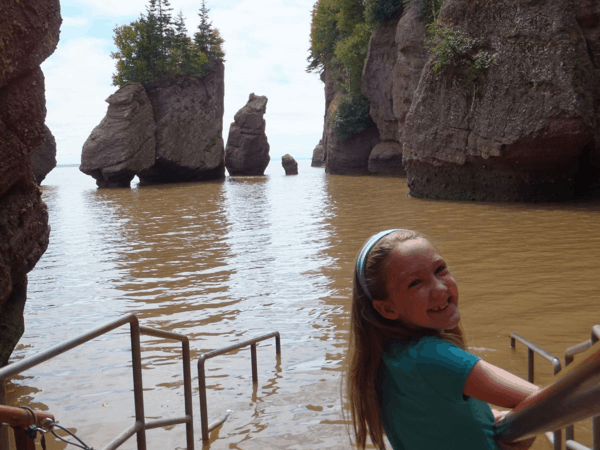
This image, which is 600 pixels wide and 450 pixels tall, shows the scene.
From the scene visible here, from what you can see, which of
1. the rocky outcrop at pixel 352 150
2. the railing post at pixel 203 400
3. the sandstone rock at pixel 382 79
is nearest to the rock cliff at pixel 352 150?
the rocky outcrop at pixel 352 150

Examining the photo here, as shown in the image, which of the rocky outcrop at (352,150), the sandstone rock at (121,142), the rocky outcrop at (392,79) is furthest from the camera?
the rocky outcrop at (352,150)

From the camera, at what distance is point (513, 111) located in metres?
15.4

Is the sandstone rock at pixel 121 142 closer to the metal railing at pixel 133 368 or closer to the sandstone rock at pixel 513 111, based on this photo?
the sandstone rock at pixel 513 111

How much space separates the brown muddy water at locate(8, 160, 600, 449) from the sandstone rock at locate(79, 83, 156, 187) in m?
19.9

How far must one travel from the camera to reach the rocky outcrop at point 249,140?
42.7 m

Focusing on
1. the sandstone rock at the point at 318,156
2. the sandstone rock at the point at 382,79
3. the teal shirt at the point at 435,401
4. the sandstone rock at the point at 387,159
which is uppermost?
the sandstone rock at the point at 382,79

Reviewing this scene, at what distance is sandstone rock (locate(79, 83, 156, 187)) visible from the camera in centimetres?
3422

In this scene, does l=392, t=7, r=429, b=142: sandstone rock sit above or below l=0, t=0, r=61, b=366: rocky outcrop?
above

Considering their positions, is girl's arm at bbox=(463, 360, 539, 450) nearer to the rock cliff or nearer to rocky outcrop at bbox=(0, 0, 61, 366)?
rocky outcrop at bbox=(0, 0, 61, 366)

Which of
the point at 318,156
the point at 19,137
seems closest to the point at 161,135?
the point at 318,156

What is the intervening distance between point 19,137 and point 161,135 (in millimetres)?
34004

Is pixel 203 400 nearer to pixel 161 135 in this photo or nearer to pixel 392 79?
pixel 392 79

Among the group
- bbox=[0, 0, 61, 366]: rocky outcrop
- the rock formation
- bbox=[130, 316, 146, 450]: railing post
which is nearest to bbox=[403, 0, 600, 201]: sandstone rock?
bbox=[0, 0, 61, 366]: rocky outcrop

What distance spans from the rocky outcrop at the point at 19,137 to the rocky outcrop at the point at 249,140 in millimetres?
37921
